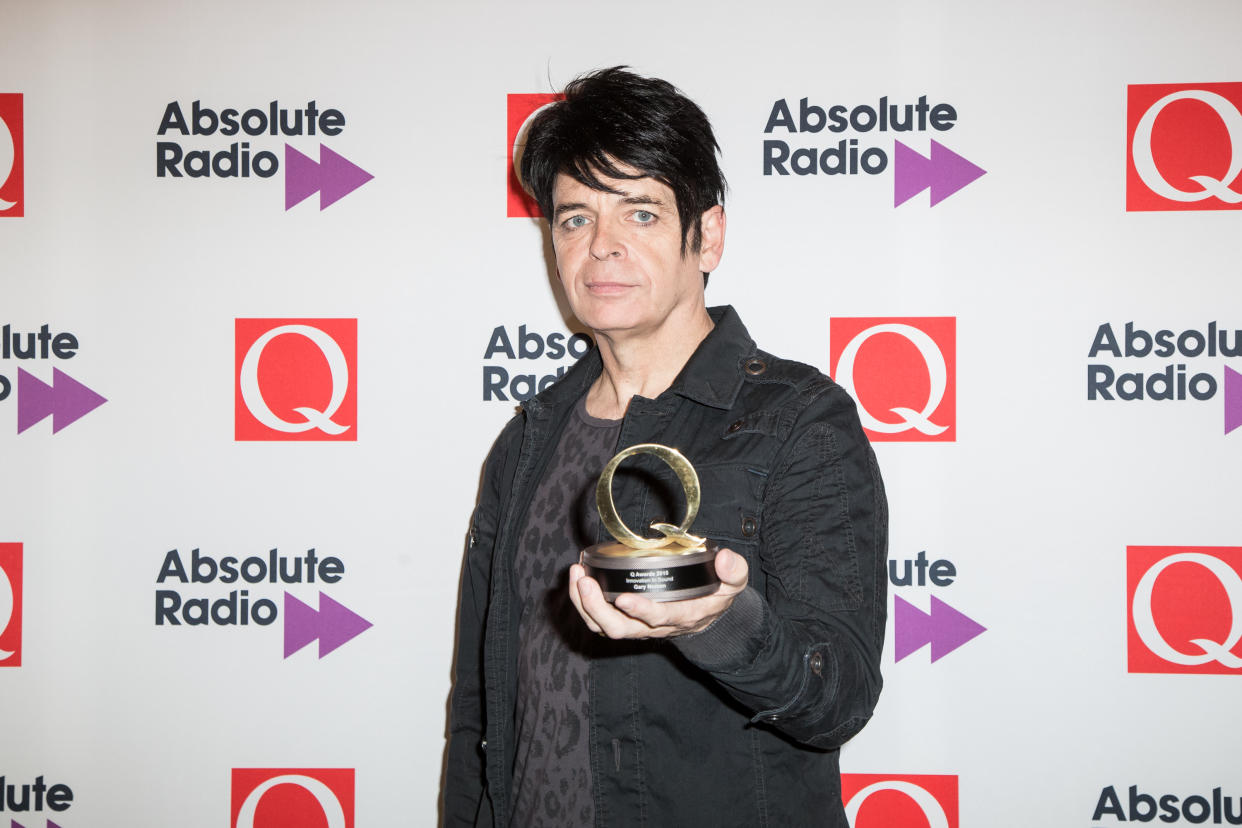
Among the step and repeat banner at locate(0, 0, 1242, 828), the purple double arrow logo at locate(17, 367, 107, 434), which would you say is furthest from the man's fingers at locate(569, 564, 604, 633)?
the purple double arrow logo at locate(17, 367, 107, 434)

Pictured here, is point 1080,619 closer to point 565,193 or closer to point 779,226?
point 779,226

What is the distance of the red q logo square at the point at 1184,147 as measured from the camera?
6.47ft

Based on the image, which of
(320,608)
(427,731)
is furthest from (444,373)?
(427,731)

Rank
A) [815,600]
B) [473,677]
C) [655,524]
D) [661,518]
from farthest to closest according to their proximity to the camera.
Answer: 1. [473,677]
2. [661,518]
3. [815,600]
4. [655,524]

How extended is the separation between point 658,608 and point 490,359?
1.30m

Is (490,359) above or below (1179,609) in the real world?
above

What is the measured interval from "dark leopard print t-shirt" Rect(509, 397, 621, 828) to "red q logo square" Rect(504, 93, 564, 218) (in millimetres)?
753

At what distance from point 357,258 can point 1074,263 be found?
1.68 metres

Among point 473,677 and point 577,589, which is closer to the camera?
point 577,589

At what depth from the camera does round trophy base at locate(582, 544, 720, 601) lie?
90 cm

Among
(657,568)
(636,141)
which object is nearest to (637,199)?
(636,141)

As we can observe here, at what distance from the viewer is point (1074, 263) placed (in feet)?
6.53

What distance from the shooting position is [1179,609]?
196 centimetres

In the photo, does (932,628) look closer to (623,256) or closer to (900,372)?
(900,372)
